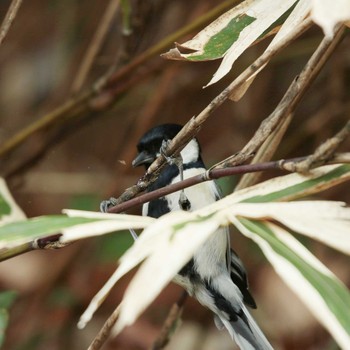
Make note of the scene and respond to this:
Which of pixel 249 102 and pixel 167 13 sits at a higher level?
pixel 167 13

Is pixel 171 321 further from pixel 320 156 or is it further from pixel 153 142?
pixel 320 156

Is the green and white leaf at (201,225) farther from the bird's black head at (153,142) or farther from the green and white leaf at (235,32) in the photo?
the bird's black head at (153,142)

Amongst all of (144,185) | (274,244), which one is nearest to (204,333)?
(144,185)

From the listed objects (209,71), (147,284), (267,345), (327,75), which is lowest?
(267,345)

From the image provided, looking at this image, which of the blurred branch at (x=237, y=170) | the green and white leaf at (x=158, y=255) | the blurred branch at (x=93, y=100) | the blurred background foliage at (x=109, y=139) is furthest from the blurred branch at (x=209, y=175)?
the blurred background foliage at (x=109, y=139)

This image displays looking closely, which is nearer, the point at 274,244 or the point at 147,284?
the point at 147,284

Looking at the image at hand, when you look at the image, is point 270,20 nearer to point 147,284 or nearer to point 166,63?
point 147,284
